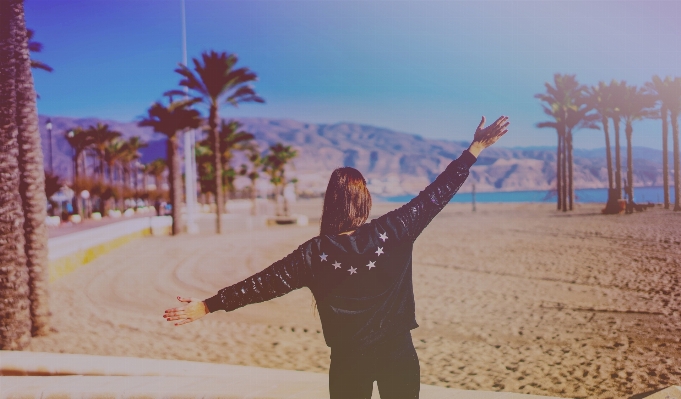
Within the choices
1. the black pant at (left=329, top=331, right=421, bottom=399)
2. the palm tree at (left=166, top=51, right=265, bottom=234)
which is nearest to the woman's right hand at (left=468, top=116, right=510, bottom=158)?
the black pant at (left=329, top=331, right=421, bottom=399)

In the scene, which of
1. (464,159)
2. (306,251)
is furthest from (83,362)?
(464,159)

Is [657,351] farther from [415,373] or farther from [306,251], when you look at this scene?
[306,251]

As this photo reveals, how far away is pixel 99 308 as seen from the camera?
916 centimetres

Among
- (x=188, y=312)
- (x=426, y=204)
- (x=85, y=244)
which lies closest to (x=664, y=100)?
(x=426, y=204)

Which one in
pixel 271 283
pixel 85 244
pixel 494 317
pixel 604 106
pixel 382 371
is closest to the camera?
pixel 382 371

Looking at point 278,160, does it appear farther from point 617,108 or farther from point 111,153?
point 617,108

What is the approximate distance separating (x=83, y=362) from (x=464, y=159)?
4.45 meters

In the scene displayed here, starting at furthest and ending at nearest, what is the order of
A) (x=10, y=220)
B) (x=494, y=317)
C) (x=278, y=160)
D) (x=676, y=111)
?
(x=278, y=160) < (x=494, y=317) < (x=10, y=220) < (x=676, y=111)

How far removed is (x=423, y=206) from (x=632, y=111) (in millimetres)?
4263

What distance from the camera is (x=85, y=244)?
1404cm

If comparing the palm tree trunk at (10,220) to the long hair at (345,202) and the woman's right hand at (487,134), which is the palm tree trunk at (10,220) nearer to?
the long hair at (345,202)

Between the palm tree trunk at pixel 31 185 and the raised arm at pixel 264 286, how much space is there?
545cm

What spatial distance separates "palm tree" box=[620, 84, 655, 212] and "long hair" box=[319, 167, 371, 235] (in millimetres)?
4135

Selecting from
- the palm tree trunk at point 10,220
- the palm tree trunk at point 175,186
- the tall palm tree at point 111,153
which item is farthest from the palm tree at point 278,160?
the palm tree trunk at point 10,220
